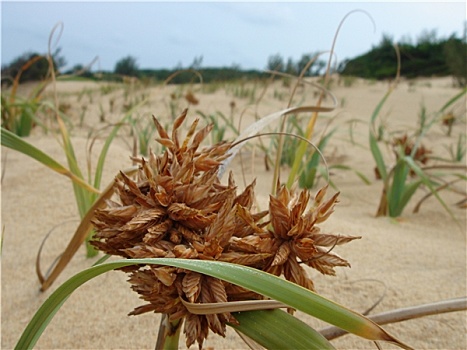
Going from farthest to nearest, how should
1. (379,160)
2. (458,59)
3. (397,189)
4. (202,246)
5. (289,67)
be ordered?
1. (458,59)
2. (289,67)
3. (379,160)
4. (397,189)
5. (202,246)

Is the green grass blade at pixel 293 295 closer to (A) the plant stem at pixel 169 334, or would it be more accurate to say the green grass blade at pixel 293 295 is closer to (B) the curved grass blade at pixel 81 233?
(A) the plant stem at pixel 169 334

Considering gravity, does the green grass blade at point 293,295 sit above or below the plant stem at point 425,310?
above

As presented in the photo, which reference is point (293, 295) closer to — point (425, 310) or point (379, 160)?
point (425, 310)

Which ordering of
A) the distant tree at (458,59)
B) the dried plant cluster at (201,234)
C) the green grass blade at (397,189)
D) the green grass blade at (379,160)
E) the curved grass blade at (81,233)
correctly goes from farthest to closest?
the distant tree at (458,59) → the green grass blade at (379,160) → the green grass blade at (397,189) → the curved grass blade at (81,233) → the dried plant cluster at (201,234)

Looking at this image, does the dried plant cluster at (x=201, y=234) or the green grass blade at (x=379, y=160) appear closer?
the dried plant cluster at (x=201, y=234)

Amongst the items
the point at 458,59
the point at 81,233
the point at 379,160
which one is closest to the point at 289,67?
the point at 458,59

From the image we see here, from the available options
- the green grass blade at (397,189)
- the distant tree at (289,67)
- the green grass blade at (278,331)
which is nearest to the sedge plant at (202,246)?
the green grass blade at (278,331)

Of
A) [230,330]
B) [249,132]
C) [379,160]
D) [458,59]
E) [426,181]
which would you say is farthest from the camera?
[458,59]
